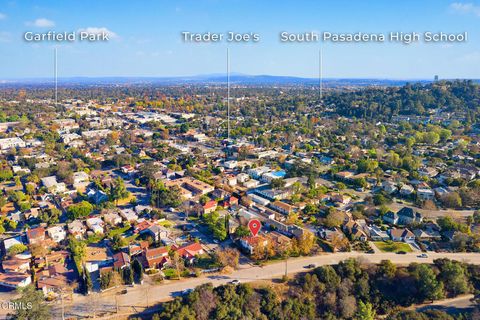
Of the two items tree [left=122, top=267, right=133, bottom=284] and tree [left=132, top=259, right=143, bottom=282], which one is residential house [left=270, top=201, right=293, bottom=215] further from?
tree [left=122, top=267, right=133, bottom=284]

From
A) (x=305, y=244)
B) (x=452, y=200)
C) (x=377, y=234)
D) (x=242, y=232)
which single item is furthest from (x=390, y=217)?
(x=242, y=232)

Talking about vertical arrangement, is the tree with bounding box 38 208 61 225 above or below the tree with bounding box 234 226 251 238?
above

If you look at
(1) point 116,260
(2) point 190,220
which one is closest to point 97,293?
(1) point 116,260

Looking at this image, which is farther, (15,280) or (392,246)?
(392,246)

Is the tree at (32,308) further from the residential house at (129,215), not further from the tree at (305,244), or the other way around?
the tree at (305,244)

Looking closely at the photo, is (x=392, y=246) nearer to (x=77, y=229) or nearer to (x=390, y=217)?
(x=390, y=217)

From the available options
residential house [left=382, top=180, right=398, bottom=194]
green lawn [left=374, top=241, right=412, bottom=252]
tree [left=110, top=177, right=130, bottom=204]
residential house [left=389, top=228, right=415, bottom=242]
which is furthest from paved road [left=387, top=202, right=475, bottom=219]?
tree [left=110, top=177, right=130, bottom=204]
